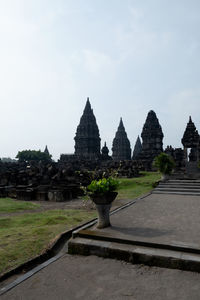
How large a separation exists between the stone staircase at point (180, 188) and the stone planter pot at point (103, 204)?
748cm

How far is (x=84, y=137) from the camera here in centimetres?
6481

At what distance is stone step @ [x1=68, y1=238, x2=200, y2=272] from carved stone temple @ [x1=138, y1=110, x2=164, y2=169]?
1662 inches

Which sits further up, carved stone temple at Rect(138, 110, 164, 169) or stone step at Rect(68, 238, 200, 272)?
carved stone temple at Rect(138, 110, 164, 169)

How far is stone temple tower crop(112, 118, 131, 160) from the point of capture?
66.9 meters

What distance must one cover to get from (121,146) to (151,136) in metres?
20.5

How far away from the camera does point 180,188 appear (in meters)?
12.4

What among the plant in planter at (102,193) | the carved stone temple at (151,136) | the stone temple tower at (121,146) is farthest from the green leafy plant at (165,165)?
the stone temple tower at (121,146)

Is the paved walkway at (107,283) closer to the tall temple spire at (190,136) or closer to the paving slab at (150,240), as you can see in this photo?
the paving slab at (150,240)

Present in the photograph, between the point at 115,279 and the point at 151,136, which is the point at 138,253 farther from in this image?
the point at 151,136

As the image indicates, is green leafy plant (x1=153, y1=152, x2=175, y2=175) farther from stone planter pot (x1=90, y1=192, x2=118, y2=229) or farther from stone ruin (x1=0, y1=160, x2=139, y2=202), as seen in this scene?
stone planter pot (x1=90, y1=192, x2=118, y2=229)

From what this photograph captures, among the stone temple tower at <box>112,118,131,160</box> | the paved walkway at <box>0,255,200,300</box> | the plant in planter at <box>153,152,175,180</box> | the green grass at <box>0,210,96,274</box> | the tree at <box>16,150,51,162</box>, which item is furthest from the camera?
the tree at <box>16,150,51,162</box>

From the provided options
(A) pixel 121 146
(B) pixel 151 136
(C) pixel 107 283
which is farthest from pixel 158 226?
(A) pixel 121 146

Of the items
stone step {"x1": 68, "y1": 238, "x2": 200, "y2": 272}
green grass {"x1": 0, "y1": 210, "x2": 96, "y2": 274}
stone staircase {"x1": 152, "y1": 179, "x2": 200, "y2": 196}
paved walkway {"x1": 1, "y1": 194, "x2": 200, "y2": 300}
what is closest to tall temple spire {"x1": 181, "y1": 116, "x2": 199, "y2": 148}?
stone staircase {"x1": 152, "y1": 179, "x2": 200, "y2": 196}

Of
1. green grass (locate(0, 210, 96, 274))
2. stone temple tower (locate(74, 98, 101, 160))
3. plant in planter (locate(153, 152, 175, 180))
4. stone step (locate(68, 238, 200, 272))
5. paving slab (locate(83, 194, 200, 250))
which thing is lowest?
green grass (locate(0, 210, 96, 274))
